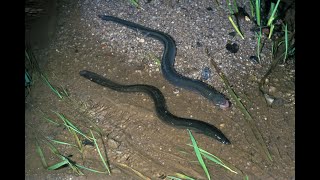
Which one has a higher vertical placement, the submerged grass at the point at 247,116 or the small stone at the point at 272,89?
the small stone at the point at 272,89

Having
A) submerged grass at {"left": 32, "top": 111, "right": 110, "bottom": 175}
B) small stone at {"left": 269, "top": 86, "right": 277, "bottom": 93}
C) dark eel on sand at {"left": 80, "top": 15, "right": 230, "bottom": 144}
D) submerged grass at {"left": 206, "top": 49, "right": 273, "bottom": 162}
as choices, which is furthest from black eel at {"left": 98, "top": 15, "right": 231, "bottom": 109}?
submerged grass at {"left": 32, "top": 111, "right": 110, "bottom": 175}

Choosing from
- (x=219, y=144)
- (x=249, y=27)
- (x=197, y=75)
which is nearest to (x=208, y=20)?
(x=249, y=27)

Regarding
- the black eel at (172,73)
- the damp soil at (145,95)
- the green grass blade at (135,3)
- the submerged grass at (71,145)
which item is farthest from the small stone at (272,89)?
the green grass blade at (135,3)

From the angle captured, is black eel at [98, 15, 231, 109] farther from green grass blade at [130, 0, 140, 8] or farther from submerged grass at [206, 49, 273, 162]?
green grass blade at [130, 0, 140, 8]

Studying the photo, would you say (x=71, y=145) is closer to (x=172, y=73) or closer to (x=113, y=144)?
(x=113, y=144)

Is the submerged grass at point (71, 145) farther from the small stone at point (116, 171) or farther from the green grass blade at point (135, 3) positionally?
the green grass blade at point (135, 3)

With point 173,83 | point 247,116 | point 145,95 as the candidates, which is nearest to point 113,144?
point 145,95

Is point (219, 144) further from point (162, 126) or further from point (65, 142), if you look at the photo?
point (65, 142)
